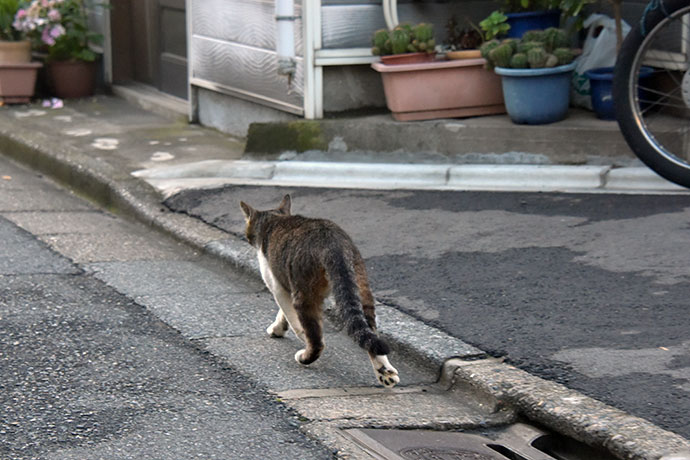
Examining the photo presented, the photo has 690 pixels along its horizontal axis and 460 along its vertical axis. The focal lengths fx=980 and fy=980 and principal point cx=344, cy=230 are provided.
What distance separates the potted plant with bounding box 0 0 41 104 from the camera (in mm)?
9555

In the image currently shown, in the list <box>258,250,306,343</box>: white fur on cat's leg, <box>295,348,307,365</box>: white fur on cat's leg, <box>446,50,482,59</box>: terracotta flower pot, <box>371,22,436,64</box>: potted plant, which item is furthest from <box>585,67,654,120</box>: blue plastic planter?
<box>295,348,307,365</box>: white fur on cat's leg

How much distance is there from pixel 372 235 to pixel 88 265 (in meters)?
1.51

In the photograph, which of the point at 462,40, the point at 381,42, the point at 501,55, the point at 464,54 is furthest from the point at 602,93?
the point at 381,42

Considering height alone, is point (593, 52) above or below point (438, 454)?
above

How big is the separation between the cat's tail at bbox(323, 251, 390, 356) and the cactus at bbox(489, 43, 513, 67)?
10.5 ft

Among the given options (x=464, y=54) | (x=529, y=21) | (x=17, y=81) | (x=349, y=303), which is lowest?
(x=349, y=303)

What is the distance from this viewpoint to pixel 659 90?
644 centimetres

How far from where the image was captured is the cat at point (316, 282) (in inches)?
132

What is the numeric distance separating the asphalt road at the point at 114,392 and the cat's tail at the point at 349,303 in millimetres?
365

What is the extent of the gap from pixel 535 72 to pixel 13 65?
5.57 meters

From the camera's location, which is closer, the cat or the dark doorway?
the cat

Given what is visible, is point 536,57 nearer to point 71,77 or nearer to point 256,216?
point 256,216

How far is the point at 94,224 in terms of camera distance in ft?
19.9

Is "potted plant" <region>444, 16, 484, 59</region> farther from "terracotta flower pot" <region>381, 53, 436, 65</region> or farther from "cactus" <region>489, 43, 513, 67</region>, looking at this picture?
"cactus" <region>489, 43, 513, 67</region>
